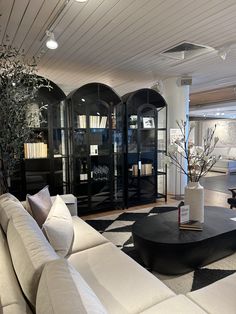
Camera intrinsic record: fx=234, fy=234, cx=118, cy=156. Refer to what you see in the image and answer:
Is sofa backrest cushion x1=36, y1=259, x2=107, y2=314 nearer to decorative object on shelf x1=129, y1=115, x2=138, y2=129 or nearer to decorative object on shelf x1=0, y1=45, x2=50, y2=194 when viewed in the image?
decorative object on shelf x1=0, y1=45, x2=50, y2=194

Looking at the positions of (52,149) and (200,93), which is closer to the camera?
(52,149)

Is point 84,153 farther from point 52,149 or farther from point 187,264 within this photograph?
point 187,264

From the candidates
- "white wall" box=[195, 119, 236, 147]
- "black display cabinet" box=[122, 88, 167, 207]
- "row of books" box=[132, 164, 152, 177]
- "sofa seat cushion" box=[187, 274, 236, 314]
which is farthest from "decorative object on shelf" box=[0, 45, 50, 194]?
"white wall" box=[195, 119, 236, 147]

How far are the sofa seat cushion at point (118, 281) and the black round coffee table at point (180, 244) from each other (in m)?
0.50

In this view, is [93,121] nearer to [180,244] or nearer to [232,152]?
[180,244]

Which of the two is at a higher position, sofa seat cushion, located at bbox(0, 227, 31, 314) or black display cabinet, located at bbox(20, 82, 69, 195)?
black display cabinet, located at bbox(20, 82, 69, 195)

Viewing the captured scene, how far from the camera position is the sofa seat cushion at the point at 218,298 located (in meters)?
1.26

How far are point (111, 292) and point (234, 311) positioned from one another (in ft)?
2.21


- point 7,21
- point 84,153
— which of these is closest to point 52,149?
point 84,153

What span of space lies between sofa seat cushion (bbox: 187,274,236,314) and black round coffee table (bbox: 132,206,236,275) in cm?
66

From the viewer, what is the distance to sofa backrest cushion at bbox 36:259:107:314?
76cm

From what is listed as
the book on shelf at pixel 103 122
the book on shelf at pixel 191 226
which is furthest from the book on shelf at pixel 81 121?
the book on shelf at pixel 191 226

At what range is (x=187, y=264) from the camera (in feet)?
7.22

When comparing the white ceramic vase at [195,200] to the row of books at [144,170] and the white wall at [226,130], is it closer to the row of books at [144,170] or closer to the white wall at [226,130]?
the row of books at [144,170]
